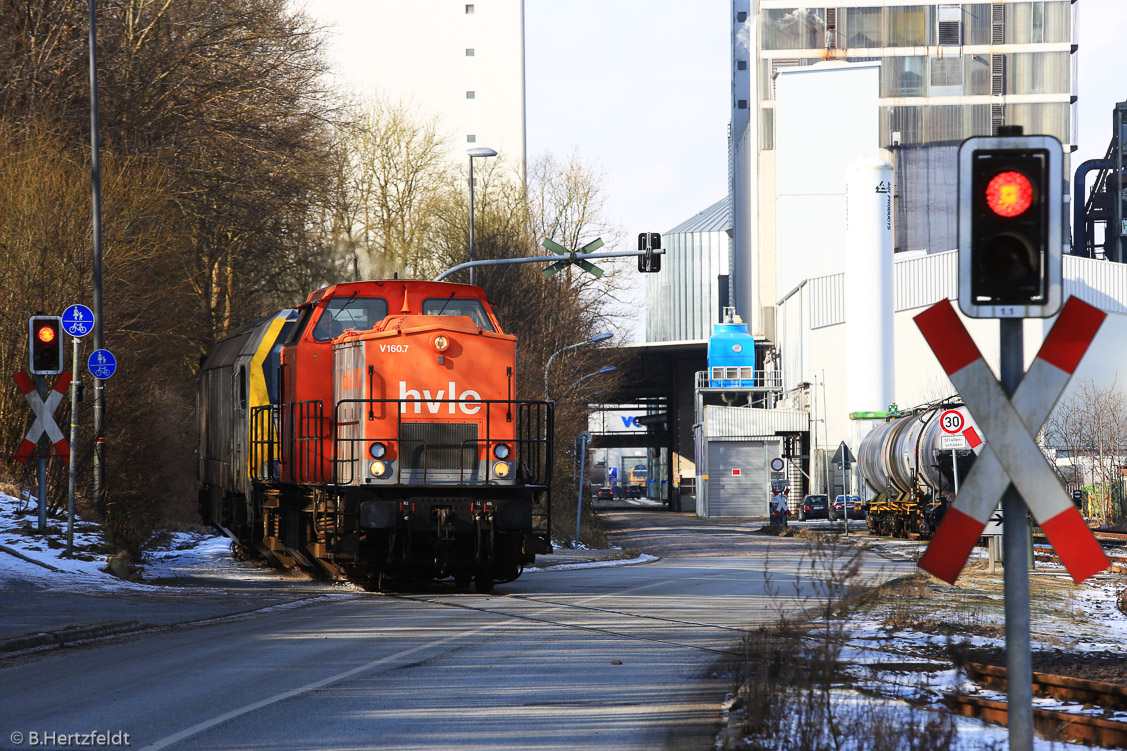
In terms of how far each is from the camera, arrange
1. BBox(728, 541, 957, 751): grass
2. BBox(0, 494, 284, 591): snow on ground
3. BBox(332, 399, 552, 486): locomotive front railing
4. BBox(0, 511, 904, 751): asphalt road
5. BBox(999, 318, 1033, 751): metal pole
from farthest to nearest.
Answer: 1. BBox(0, 494, 284, 591): snow on ground
2. BBox(332, 399, 552, 486): locomotive front railing
3. BBox(0, 511, 904, 751): asphalt road
4. BBox(728, 541, 957, 751): grass
5. BBox(999, 318, 1033, 751): metal pole

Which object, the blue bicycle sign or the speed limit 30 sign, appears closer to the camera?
the blue bicycle sign

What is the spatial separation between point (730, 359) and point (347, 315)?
5890cm

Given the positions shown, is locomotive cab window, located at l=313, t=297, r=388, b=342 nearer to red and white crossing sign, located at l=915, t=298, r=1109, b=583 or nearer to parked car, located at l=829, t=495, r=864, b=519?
red and white crossing sign, located at l=915, t=298, r=1109, b=583

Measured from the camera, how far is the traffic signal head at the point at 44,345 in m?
17.9

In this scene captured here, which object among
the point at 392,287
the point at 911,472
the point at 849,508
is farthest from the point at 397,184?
the point at 392,287

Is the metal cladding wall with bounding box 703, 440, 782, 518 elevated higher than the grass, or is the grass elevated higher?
the grass

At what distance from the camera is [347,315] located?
16609 mm

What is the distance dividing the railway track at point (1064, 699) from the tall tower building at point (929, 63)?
69.5 m

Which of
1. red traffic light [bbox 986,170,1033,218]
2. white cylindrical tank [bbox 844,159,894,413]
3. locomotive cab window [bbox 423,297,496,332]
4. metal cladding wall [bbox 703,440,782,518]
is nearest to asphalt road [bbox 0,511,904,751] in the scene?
red traffic light [bbox 986,170,1033,218]

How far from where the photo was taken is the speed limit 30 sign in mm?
23656

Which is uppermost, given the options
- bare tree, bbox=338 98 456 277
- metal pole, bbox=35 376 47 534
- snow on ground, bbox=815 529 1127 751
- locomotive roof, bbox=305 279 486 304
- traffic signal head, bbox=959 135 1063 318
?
bare tree, bbox=338 98 456 277

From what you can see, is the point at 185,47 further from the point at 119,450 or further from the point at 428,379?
the point at 428,379

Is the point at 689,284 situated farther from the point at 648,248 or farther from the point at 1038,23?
the point at 648,248

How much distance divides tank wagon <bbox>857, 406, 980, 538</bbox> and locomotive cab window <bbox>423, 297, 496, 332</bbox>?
610 inches
